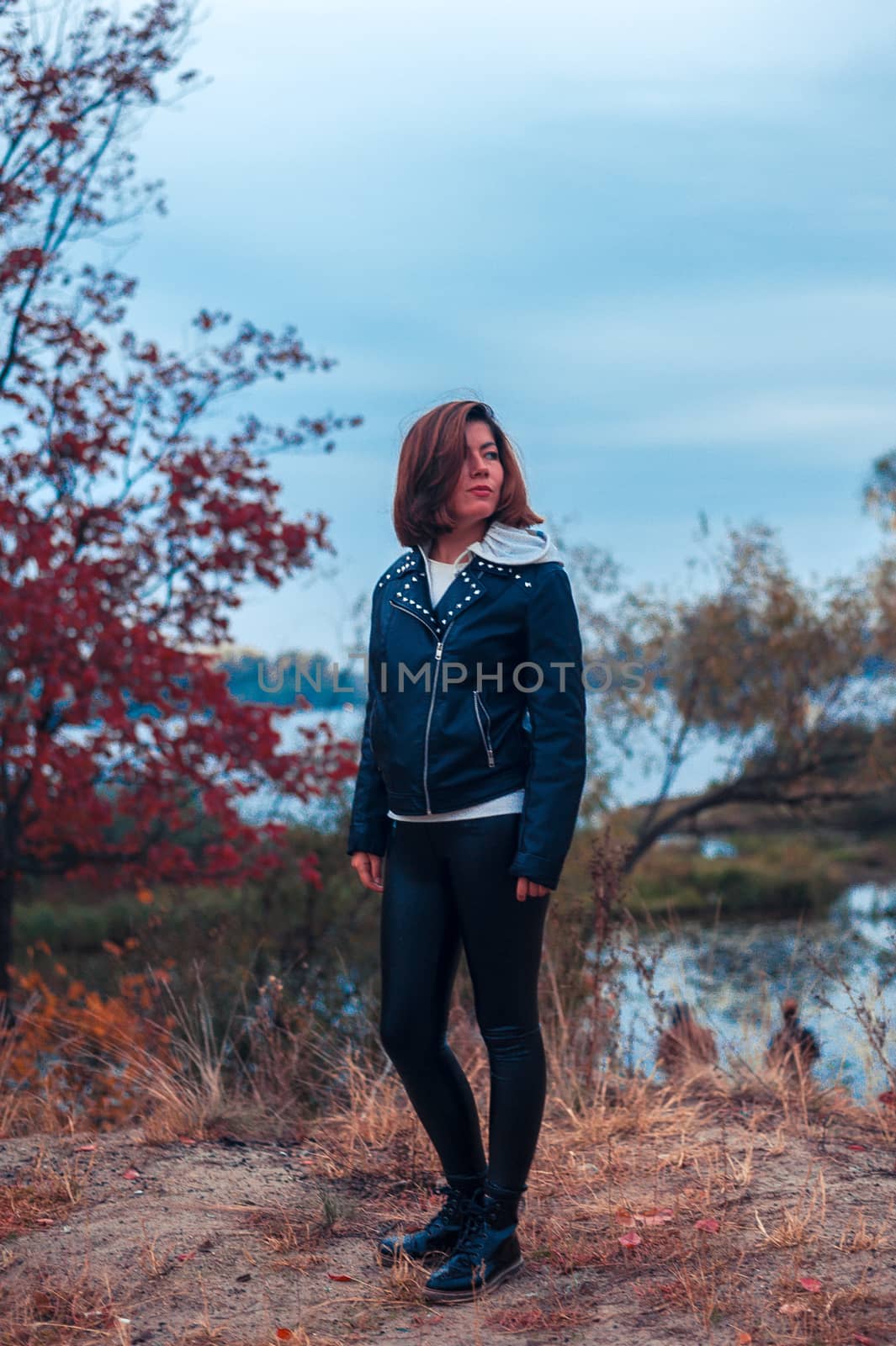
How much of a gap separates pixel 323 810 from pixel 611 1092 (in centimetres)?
548

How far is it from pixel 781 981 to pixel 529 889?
12608 mm

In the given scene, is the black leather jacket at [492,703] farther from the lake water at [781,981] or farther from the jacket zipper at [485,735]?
the lake water at [781,981]

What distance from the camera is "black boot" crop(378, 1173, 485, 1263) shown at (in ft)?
10.8

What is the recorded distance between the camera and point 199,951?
8.36 m

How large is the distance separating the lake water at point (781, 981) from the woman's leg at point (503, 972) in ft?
5.33

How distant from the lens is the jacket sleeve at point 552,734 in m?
2.93

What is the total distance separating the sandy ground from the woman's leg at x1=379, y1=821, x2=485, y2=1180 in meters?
0.42

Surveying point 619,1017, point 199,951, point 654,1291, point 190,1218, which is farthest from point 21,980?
point 654,1291

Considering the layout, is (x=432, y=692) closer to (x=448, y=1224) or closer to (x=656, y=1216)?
(x=448, y=1224)

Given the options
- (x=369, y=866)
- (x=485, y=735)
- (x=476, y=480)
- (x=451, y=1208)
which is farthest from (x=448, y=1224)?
(x=476, y=480)

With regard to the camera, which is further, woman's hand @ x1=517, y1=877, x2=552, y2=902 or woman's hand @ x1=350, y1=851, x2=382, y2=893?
woman's hand @ x1=350, y1=851, x2=382, y2=893

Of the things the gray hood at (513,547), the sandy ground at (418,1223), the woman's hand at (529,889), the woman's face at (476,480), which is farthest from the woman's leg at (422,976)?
the woman's face at (476,480)

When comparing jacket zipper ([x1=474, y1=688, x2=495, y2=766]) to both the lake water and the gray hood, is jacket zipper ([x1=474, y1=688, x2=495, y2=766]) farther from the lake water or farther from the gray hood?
the lake water

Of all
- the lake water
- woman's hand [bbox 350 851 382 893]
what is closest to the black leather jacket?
woman's hand [bbox 350 851 382 893]
